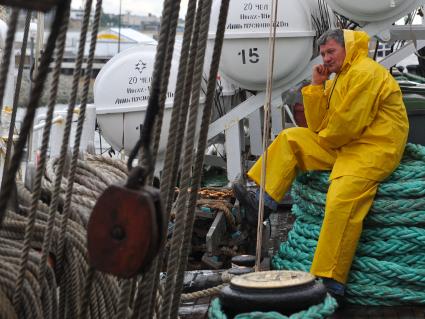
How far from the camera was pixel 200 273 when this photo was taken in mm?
5617

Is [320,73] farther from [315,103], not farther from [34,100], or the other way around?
[34,100]

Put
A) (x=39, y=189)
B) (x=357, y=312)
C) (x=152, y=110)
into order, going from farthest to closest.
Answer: (x=357, y=312) < (x=39, y=189) < (x=152, y=110)

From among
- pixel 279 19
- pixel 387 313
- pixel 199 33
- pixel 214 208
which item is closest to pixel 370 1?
pixel 279 19

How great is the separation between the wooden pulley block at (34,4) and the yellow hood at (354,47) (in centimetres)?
328

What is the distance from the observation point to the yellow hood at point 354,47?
16.5 ft

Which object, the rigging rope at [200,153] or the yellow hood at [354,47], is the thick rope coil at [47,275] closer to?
the rigging rope at [200,153]

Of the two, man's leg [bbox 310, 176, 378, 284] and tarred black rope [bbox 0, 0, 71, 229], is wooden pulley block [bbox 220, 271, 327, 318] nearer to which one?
tarred black rope [bbox 0, 0, 71, 229]

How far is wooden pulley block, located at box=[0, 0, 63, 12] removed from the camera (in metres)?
1.88

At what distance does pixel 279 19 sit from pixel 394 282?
322 centimetres

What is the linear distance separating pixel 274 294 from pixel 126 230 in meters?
1.28

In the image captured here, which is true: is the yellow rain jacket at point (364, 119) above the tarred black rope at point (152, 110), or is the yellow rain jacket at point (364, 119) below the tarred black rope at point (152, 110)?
below

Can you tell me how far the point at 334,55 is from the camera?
5055 millimetres

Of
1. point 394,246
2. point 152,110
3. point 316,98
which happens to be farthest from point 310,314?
point 316,98

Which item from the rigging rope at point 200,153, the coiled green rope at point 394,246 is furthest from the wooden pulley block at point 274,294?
the coiled green rope at point 394,246
